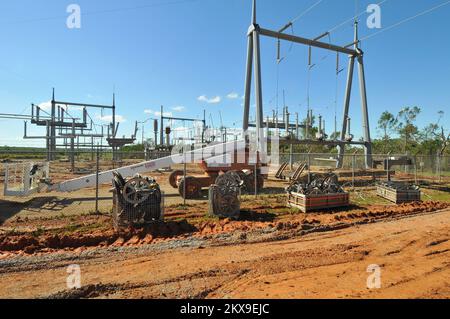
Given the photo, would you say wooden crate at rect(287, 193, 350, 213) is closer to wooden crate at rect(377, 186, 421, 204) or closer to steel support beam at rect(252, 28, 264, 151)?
wooden crate at rect(377, 186, 421, 204)

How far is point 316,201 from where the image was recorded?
10.5m

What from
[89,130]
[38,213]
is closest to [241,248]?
[38,213]

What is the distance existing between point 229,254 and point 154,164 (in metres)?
7.31

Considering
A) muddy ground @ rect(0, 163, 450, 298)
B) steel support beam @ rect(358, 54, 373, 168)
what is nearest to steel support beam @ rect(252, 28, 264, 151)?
muddy ground @ rect(0, 163, 450, 298)

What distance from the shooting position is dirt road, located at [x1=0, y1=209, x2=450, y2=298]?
4.21 meters

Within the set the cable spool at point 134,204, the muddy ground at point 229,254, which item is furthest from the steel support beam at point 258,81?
the cable spool at point 134,204

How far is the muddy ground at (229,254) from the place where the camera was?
4312 millimetres

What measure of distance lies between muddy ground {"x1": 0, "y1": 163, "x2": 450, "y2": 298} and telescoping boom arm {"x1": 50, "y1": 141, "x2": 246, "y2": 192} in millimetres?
1632

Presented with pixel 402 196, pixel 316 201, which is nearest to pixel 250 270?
pixel 316 201

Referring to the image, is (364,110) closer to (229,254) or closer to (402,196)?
(402,196)

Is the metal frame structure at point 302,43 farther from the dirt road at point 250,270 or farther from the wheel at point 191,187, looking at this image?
the dirt road at point 250,270

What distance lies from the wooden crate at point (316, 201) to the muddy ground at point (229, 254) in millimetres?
417

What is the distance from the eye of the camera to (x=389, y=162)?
1714cm
